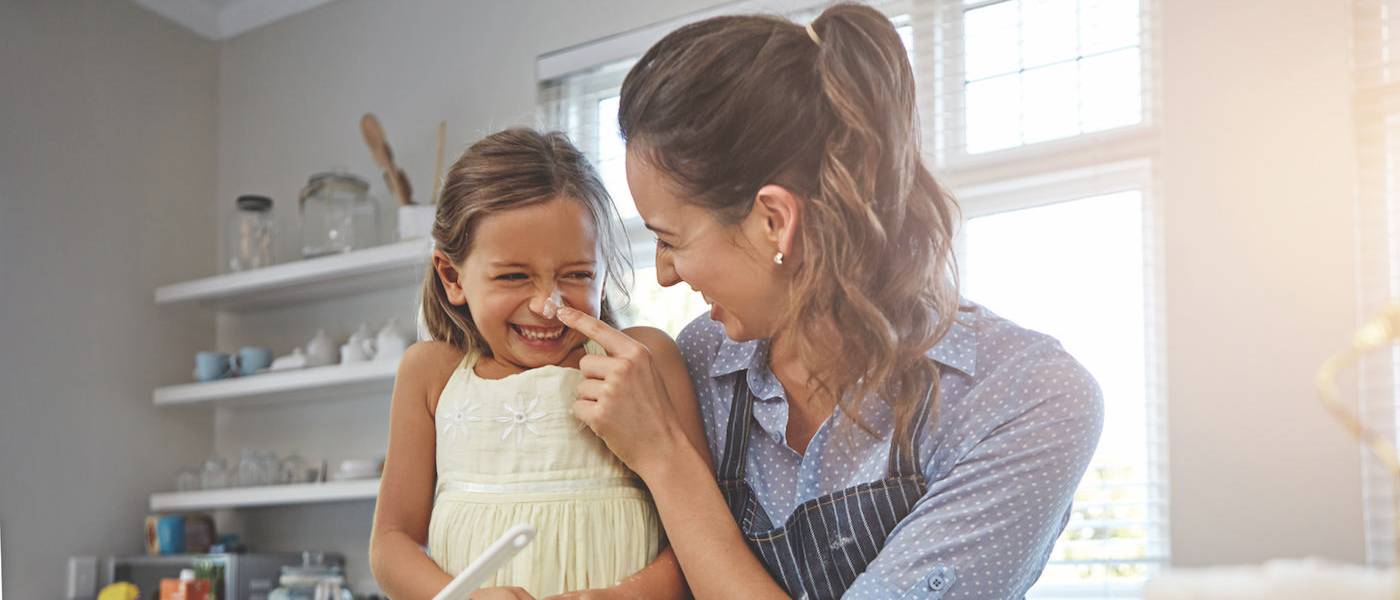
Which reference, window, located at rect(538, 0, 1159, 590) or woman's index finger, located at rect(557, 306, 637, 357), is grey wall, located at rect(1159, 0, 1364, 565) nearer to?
window, located at rect(538, 0, 1159, 590)

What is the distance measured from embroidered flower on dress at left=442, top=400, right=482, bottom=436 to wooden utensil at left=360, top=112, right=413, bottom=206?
2500 millimetres

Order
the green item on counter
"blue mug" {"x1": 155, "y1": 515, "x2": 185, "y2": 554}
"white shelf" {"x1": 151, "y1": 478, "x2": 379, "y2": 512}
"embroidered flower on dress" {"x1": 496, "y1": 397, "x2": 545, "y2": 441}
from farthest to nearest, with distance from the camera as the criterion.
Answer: "blue mug" {"x1": 155, "y1": 515, "x2": 185, "y2": 554} < the green item on counter < "white shelf" {"x1": 151, "y1": 478, "x2": 379, "y2": 512} < "embroidered flower on dress" {"x1": 496, "y1": 397, "x2": 545, "y2": 441}

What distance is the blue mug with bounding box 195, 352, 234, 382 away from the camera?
13.2 feet

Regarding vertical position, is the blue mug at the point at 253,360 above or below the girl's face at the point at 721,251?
below

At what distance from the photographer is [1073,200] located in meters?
3.00

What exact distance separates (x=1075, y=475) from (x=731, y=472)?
1.12 feet

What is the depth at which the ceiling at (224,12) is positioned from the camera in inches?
171

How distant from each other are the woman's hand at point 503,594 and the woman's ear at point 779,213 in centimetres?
40

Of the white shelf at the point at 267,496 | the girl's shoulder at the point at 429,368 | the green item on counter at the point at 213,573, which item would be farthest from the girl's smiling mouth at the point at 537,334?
the green item on counter at the point at 213,573

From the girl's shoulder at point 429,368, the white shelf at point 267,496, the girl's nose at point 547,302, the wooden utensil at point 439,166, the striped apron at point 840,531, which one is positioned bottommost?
the white shelf at point 267,496

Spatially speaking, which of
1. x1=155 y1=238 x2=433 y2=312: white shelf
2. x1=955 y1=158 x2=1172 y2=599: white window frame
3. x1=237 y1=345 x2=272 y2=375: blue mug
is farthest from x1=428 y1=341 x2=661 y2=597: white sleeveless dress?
x1=237 y1=345 x2=272 y2=375: blue mug

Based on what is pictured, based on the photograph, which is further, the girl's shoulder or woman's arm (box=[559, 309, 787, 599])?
the girl's shoulder

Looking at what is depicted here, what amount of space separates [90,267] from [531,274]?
3.18 m

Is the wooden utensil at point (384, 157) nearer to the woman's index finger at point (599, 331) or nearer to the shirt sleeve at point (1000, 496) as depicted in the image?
the woman's index finger at point (599, 331)
